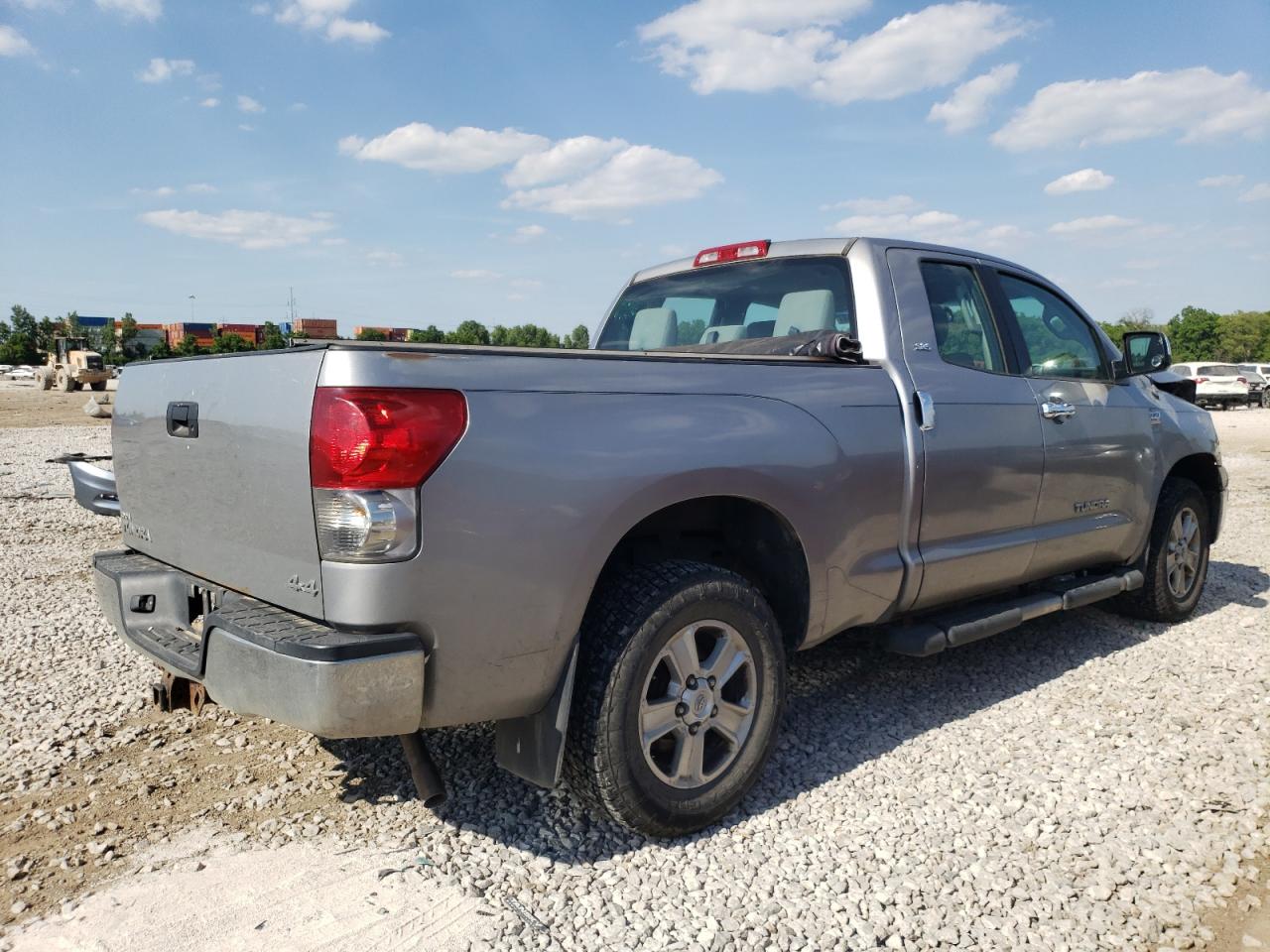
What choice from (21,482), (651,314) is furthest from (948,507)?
(21,482)

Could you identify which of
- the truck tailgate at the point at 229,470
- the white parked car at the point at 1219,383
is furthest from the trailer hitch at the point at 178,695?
the white parked car at the point at 1219,383

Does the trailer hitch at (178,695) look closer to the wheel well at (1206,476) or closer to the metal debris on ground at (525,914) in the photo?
the metal debris on ground at (525,914)

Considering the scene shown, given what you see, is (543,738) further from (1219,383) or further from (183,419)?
(1219,383)

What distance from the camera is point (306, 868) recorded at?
262cm

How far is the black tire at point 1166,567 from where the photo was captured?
5.07 meters

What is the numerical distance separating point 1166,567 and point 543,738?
13.8 ft

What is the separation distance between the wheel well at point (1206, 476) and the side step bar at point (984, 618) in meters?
1.10

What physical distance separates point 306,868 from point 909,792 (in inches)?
78.9

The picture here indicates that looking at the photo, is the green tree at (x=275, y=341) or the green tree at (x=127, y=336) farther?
the green tree at (x=127, y=336)

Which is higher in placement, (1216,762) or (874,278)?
(874,278)

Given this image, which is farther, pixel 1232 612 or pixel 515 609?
pixel 1232 612

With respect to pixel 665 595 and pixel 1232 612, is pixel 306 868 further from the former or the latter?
pixel 1232 612

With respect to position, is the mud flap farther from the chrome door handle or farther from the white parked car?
the white parked car

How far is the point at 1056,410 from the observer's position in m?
4.18
